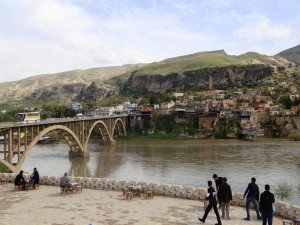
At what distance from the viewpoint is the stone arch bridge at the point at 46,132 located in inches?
1750

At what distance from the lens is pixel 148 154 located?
7362 cm

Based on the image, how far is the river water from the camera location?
45769 mm

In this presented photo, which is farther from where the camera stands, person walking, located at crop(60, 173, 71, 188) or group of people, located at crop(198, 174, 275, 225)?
person walking, located at crop(60, 173, 71, 188)

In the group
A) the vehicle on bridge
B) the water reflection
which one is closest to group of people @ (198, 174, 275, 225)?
the water reflection

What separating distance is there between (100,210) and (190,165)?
3794 cm

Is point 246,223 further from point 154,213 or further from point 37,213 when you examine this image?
point 37,213

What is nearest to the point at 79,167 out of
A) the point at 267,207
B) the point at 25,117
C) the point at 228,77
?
the point at 25,117

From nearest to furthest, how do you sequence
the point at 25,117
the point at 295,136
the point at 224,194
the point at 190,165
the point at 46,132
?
1. the point at 224,194
2. the point at 46,132
3. the point at 190,165
4. the point at 25,117
5. the point at 295,136

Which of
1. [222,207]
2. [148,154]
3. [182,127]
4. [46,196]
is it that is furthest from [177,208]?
[182,127]

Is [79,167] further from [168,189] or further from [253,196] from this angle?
[253,196]

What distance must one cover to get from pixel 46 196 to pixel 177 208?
27.6ft

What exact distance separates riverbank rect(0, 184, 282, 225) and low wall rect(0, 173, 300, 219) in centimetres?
51

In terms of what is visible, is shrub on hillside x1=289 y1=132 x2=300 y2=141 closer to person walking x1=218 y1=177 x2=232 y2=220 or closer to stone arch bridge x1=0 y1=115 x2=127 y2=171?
stone arch bridge x1=0 y1=115 x2=127 y2=171

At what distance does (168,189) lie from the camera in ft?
74.7
